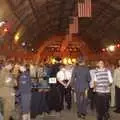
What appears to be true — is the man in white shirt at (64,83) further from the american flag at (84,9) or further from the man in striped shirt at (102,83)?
the american flag at (84,9)

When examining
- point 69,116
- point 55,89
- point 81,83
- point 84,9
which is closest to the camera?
point 81,83

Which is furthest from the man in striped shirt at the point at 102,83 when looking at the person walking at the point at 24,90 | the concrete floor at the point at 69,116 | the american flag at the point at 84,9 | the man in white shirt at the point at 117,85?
the american flag at the point at 84,9

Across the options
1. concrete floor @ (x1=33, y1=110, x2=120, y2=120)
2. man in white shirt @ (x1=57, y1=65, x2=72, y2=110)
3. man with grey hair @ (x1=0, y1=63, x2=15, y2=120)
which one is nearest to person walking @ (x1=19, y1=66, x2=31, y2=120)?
man with grey hair @ (x1=0, y1=63, x2=15, y2=120)

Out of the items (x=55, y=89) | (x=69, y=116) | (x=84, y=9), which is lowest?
(x=69, y=116)

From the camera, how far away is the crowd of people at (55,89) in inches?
584

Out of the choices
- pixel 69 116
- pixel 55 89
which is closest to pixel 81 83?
pixel 69 116

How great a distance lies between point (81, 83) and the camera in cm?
1770

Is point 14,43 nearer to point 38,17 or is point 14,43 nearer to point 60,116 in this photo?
point 38,17

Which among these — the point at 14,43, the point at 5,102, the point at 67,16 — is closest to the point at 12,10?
the point at 14,43

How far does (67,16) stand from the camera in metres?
49.6

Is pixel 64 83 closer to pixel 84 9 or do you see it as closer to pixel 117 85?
pixel 117 85

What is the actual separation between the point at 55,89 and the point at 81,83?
273 centimetres

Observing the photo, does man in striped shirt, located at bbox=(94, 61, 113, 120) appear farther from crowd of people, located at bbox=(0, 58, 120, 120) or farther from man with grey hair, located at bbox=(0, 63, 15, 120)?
man with grey hair, located at bbox=(0, 63, 15, 120)

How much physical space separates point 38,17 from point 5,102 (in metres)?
32.5
